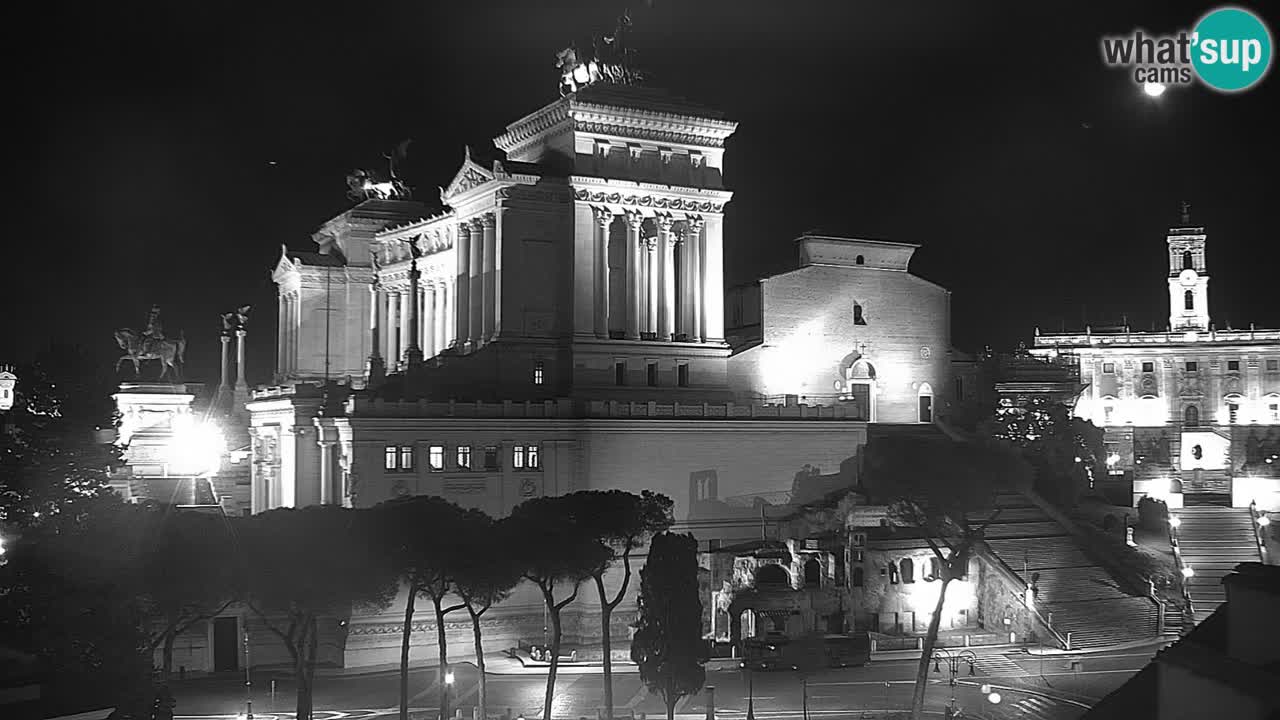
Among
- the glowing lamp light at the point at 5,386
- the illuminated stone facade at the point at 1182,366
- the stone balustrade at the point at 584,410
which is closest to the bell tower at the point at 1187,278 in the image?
the illuminated stone facade at the point at 1182,366

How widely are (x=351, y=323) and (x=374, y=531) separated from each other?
5151 cm

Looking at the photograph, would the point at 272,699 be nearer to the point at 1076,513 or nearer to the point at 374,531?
the point at 374,531

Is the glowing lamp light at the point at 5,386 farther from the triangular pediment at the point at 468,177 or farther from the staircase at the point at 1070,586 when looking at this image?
the staircase at the point at 1070,586

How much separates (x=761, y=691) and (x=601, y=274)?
3013 cm

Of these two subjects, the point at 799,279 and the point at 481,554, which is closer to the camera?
the point at 481,554

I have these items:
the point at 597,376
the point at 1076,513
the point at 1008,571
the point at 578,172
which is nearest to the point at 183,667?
the point at 597,376

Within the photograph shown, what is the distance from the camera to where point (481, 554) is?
1929 inches

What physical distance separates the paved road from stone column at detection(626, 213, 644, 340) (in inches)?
993

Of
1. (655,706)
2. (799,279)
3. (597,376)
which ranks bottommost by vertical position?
(655,706)

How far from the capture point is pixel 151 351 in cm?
7156

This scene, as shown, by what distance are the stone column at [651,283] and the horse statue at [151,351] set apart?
1047 inches

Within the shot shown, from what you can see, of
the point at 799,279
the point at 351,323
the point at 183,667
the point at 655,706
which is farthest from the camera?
the point at 351,323

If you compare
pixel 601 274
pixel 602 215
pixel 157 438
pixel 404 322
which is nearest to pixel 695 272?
pixel 601 274

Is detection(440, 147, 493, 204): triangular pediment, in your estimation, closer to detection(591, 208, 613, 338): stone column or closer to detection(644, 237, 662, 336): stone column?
detection(591, 208, 613, 338): stone column
